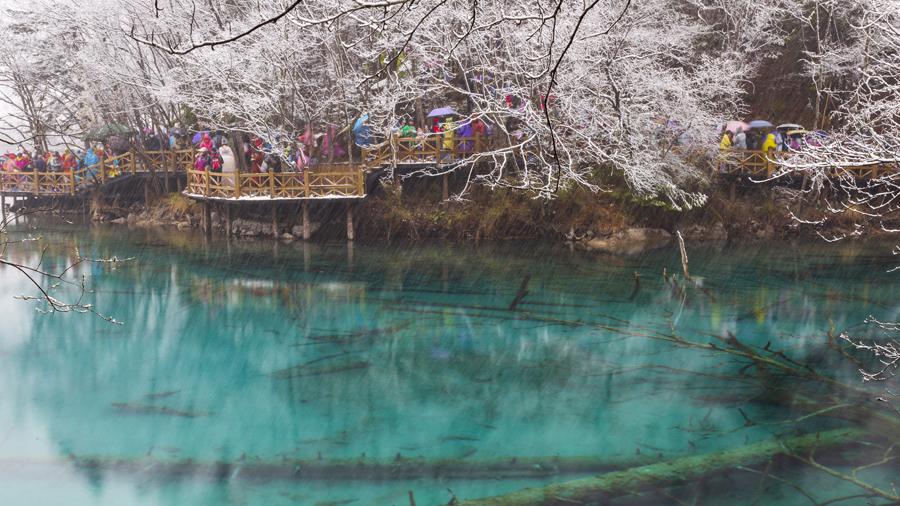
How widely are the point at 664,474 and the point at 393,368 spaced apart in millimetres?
4723

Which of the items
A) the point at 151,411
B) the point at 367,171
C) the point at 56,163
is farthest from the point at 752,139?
the point at 56,163

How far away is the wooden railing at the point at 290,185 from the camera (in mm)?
Result: 20328

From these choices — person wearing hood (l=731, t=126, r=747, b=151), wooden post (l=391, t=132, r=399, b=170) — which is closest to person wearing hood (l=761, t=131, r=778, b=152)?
person wearing hood (l=731, t=126, r=747, b=151)

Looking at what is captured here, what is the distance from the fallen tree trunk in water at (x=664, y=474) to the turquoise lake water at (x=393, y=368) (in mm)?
210

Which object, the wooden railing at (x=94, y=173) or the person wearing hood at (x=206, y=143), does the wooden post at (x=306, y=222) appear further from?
the wooden railing at (x=94, y=173)

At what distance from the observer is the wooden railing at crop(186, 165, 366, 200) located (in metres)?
20.3

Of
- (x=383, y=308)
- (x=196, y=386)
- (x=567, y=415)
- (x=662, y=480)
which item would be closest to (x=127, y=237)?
(x=383, y=308)

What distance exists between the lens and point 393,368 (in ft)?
35.3

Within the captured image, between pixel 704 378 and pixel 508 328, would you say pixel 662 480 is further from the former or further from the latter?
pixel 508 328

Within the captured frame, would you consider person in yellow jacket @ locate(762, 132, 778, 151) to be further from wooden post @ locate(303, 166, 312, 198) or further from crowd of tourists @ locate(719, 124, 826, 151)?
wooden post @ locate(303, 166, 312, 198)

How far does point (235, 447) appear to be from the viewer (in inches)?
321

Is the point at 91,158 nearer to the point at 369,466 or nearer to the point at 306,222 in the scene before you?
the point at 306,222

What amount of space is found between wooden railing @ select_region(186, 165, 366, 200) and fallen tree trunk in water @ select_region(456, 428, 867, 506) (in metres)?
14.4

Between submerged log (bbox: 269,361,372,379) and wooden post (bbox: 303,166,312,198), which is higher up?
wooden post (bbox: 303,166,312,198)
